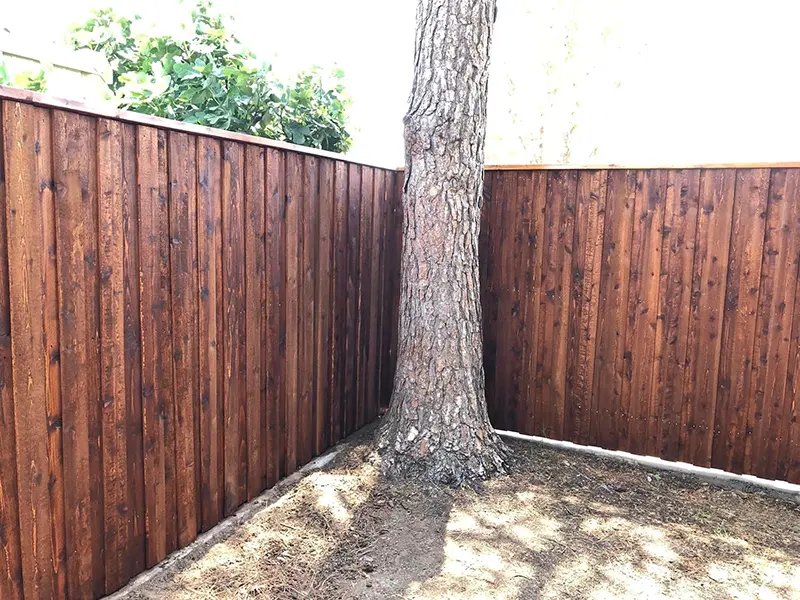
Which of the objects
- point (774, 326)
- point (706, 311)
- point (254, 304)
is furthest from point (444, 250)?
point (774, 326)

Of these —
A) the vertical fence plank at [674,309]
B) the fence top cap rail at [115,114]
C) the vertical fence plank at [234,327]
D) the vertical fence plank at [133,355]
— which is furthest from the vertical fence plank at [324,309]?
the vertical fence plank at [674,309]

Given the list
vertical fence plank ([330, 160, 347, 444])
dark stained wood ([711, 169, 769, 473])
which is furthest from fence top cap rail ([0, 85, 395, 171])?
dark stained wood ([711, 169, 769, 473])

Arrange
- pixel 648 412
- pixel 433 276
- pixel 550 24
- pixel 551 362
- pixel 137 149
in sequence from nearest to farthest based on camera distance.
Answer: pixel 137 149
pixel 433 276
pixel 648 412
pixel 551 362
pixel 550 24

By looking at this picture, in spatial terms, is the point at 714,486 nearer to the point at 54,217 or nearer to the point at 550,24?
the point at 54,217

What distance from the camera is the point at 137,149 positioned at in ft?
6.48

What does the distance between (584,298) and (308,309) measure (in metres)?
1.64

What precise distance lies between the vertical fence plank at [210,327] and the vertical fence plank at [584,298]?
6.91 feet

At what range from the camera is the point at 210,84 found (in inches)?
142

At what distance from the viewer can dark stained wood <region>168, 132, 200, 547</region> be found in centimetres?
217

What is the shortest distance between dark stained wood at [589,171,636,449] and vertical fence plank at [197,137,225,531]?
219cm

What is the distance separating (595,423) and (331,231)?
76.8 inches

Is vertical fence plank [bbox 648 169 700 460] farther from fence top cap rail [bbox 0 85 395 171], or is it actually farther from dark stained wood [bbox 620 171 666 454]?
fence top cap rail [bbox 0 85 395 171]

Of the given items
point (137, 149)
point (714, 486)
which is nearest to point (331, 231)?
point (137, 149)

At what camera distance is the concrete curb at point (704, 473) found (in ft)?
10.2
